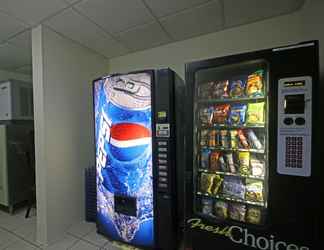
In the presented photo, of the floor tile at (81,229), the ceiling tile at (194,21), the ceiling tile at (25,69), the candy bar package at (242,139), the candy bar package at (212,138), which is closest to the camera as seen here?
the candy bar package at (242,139)

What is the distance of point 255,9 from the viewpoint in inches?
66.0

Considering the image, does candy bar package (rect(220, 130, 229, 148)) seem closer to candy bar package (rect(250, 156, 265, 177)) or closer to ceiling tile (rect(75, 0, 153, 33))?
candy bar package (rect(250, 156, 265, 177))

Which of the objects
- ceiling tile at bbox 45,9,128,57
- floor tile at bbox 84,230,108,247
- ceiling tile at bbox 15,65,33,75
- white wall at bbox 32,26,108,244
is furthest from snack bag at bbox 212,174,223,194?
ceiling tile at bbox 15,65,33,75

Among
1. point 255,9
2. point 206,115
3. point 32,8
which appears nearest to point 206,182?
point 206,115

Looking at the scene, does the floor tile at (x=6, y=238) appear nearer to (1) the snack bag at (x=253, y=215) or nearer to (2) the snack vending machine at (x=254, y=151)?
(2) the snack vending machine at (x=254, y=151)

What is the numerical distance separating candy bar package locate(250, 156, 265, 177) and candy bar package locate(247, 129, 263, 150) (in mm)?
97

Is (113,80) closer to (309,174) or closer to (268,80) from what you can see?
(268,80)

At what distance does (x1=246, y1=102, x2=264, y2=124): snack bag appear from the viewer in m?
1.27

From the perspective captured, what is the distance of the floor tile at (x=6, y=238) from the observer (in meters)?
1.80

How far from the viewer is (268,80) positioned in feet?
3.72

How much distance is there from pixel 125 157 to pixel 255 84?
47.7 inches

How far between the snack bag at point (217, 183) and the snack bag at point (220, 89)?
659 mm

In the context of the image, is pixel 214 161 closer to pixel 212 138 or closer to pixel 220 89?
pixel 212 138

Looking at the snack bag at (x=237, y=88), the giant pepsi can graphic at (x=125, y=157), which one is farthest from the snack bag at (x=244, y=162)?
the giant pepsi can graphic at (x=125, y=157)
